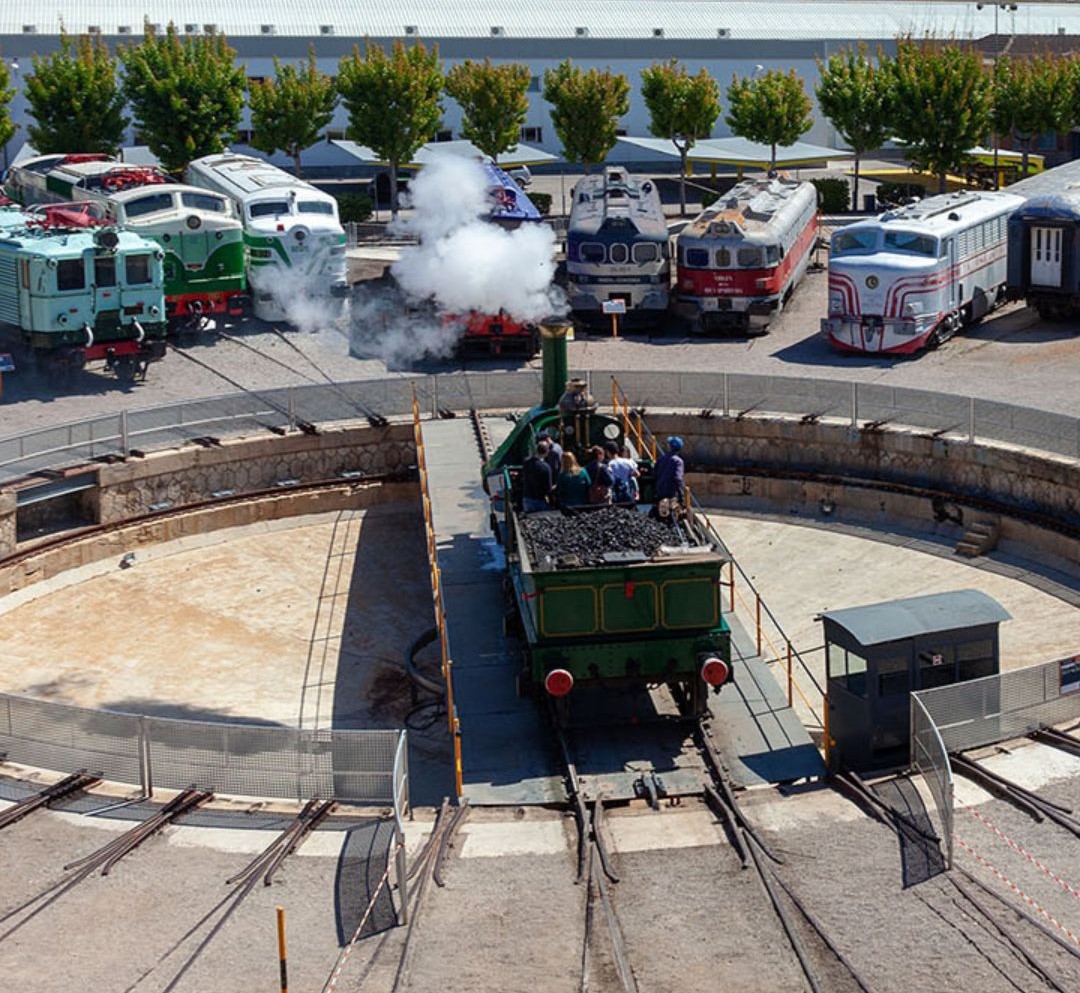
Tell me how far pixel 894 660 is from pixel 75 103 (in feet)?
143

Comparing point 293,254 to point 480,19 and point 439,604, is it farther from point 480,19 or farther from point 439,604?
point 480,19

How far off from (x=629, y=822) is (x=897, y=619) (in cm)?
396

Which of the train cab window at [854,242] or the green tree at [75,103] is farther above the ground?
the green tree at [75,103]

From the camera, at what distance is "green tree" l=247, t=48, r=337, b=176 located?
59.6 meters

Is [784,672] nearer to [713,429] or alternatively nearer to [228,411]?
[713,429]

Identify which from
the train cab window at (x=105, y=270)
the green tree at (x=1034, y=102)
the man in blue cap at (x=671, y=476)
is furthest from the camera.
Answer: the green tree at (x=1034, y=102)

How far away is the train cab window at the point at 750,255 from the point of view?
4331 cm

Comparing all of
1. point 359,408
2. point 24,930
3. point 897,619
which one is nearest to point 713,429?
point 359,408

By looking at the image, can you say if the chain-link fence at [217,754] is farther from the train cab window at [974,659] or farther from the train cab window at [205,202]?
the train cab window at [205,202]

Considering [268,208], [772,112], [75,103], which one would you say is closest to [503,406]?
[268,208]

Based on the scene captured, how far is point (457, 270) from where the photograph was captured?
40562 millimetres

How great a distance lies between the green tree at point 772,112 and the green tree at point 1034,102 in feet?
21.7

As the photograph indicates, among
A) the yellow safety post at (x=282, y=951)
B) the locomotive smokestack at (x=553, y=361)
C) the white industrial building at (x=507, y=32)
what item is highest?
the white industrial building at (x=507, y=32)

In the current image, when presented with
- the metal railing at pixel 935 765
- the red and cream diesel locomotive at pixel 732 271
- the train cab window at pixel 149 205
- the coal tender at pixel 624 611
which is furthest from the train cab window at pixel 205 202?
the metal railing at pixel 935 765
